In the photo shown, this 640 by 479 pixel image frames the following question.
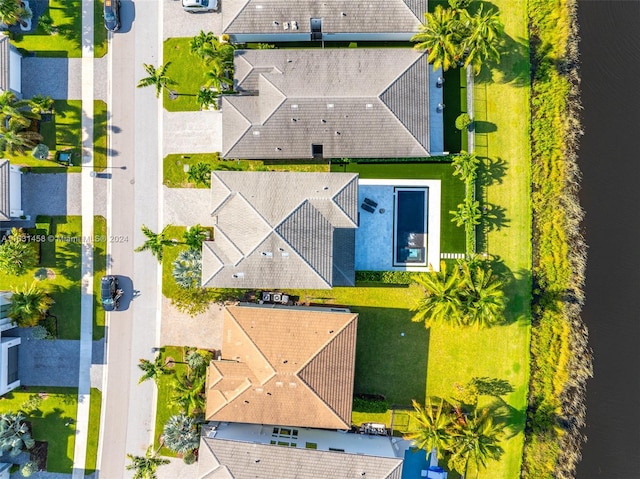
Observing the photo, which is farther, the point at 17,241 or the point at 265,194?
the point at 17,241

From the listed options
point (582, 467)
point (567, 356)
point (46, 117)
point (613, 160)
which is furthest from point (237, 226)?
point (582, 467)

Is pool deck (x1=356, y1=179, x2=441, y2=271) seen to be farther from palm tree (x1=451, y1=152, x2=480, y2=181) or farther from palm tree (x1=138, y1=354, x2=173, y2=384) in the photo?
palm tree (x1=138, y1=354, x2=173, y2=384)

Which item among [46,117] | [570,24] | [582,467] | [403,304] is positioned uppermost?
[570,24]

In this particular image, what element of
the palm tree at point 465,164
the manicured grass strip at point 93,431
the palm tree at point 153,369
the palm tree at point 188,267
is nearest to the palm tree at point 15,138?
the palm tree at point 188,267

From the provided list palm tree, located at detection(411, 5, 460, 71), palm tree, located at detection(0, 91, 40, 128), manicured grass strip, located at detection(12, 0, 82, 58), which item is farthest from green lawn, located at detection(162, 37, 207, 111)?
palm tree, located at detection(411, 5, 460, 71)

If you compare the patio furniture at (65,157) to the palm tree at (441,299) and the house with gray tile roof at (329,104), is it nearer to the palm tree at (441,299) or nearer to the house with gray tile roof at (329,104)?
the house with gray tile roof at (329,104)

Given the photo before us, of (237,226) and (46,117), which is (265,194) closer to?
(237,226)
